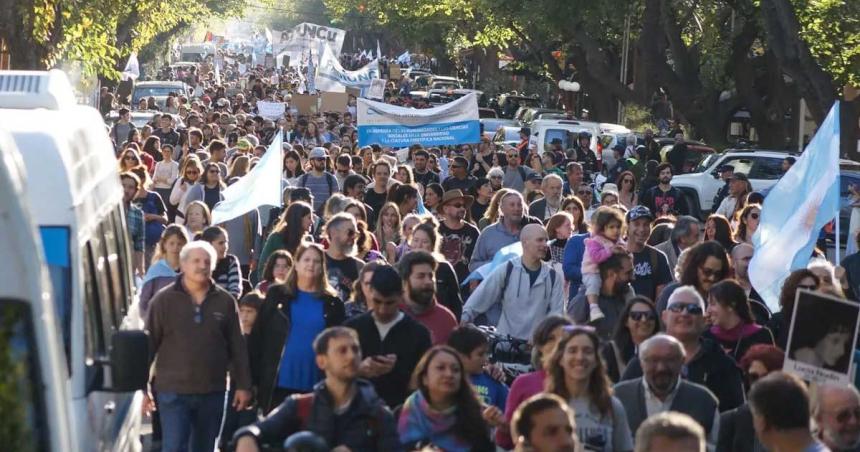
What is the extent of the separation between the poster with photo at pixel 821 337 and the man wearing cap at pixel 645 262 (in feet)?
11.1

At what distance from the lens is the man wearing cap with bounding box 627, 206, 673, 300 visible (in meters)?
11.0

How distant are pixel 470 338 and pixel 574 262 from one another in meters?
3.90

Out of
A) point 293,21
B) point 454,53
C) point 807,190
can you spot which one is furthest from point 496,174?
point 293,21

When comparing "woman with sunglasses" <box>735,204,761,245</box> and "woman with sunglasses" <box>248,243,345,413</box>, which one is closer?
"woman with sunglasses" <box>248,243,345,413</box>

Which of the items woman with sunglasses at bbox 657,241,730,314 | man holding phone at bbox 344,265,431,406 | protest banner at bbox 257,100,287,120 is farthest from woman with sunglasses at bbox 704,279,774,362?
protest banner at bbox 257,100,287,120

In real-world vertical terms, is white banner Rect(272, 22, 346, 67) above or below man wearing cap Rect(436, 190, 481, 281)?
above

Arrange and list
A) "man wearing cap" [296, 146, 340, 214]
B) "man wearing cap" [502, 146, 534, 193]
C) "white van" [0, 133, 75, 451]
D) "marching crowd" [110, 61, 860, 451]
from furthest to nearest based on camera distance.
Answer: "man wearing cap" [502, 146, 534, 193] < "man wearing cap" [296, 146, 340, 214] < "marching crowd" [110, 61, 860, 451] < "white van" [0, 133, 75, 451]

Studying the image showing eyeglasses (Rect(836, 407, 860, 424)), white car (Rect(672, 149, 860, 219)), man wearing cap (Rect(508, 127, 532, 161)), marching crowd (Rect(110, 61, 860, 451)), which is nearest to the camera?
eyeglasses (Rect(836, 407, 860, 424))

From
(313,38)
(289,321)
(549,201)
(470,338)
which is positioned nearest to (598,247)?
(289,321)

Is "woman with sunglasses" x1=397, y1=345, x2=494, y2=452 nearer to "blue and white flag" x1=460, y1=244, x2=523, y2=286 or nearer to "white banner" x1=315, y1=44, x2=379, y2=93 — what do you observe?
"blue and white flag" x1=460, y1=244, x2=523, y2=286

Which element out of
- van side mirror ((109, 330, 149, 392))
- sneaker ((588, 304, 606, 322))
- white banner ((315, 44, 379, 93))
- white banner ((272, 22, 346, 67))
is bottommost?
sneaker ((588, 304, 606, 322))

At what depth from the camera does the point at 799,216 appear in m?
10.0

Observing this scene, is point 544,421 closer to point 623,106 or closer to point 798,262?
point 798,262

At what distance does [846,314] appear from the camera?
7398 mm
